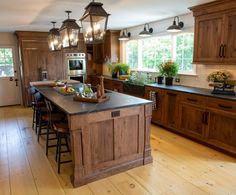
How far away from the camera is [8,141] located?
396 centimetres

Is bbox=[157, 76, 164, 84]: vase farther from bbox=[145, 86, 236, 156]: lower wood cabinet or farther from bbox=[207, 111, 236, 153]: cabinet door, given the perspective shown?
bbox=[207, 111, 236, 153]: cabinet door

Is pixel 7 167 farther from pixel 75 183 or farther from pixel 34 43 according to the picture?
pixel 34 43

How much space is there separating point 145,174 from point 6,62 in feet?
19.6

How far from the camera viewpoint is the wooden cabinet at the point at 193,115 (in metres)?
3.53

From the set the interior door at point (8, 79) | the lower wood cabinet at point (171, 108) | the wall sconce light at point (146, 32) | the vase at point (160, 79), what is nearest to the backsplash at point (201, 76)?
the vase at point (160, 79)

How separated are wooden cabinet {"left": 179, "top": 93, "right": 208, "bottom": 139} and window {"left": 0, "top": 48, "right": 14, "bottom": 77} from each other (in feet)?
18.2

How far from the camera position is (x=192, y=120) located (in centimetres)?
375

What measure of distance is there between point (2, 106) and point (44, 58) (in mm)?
2063

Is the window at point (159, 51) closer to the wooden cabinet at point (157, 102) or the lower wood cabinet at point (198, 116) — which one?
the wooden cabinet at point (157, 102)

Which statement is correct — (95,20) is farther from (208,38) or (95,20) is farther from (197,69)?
(197,69)

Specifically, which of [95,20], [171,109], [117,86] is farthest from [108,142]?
[117,86]

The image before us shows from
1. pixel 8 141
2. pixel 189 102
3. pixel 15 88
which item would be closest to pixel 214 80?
pixel 189 102

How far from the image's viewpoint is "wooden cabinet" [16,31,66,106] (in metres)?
6.48

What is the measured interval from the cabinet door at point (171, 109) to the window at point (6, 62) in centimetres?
516
